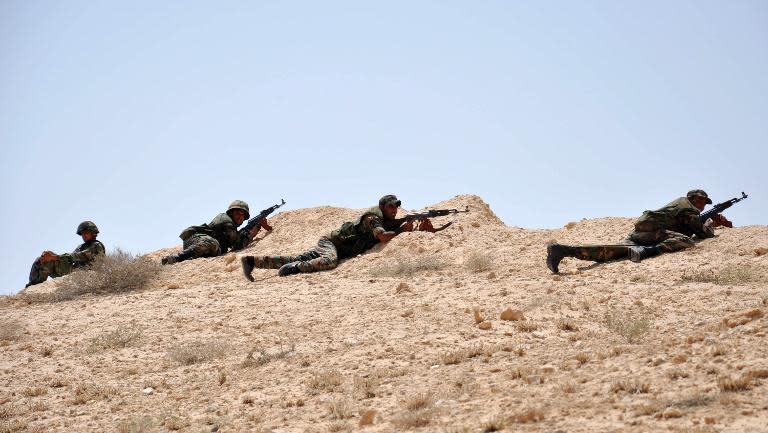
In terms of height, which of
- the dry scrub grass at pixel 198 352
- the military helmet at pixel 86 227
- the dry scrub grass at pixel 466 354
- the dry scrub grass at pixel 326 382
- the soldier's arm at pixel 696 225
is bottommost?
the dry scrub grass at pixel 326 382

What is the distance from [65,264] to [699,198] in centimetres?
1211

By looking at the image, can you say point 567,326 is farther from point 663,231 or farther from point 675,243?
point 663,231

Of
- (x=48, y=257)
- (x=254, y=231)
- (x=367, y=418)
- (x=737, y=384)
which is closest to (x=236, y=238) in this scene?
(x=254, y=231)

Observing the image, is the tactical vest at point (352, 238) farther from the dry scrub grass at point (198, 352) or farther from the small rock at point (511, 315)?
the small rock at point (511, 315)

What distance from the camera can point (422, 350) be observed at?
7.53 m

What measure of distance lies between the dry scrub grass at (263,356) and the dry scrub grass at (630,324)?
3057mm

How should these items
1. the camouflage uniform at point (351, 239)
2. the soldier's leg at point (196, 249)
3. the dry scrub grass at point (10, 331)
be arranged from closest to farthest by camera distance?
the dry scrub grass at point (10, 331), the camouflage uniform at point (351, 239), the soldier's leg at point (196, 249)

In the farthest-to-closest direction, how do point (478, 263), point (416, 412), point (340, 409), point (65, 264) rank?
point (65, 264)
point (478, 263)
point (340, 409)
point (416, 412)

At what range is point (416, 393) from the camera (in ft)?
20.3

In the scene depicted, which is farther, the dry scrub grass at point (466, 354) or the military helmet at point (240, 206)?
the military helmet at point (240, 206)

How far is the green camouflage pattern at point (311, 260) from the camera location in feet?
44.6

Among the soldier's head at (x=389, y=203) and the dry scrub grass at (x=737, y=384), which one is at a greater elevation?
the soldier's head at (x=389, y=203)

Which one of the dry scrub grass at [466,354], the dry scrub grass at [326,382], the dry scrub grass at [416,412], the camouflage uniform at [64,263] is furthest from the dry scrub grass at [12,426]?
the camouflage uniform at [64,263]

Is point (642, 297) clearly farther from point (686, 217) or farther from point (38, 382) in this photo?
point (38, 382)
